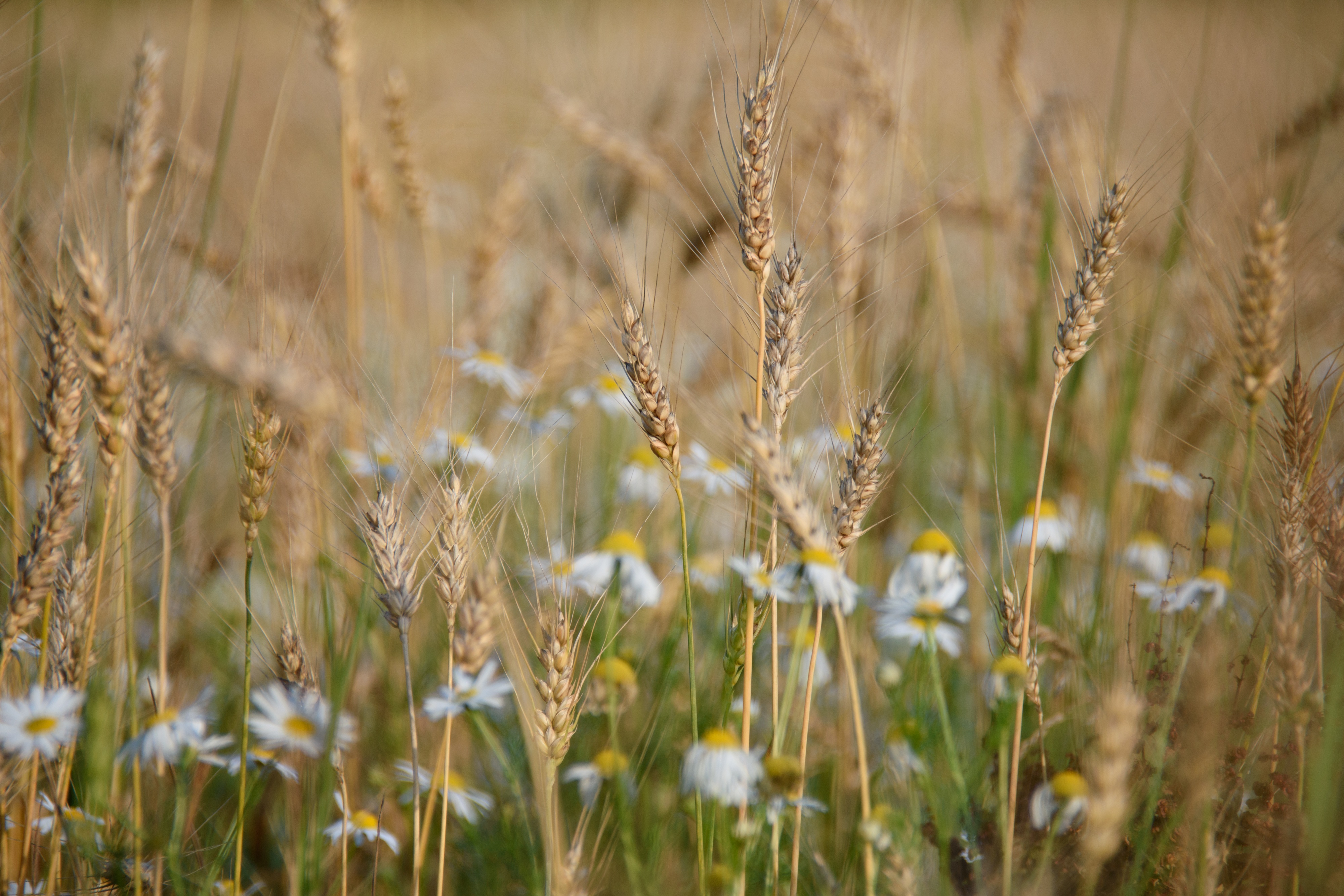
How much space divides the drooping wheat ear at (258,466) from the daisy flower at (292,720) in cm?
21

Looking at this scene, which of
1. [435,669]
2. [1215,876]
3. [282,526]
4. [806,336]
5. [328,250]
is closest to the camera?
[1215,876]

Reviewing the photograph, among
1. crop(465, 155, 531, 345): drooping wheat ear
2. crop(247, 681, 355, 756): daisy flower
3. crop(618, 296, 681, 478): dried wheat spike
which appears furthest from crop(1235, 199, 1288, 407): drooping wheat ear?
crop(465, 155, 531, 345): drooping wheat ear

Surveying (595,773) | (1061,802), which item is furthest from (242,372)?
(1061,802)

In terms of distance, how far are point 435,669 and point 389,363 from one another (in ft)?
3.50

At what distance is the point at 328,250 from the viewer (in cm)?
240

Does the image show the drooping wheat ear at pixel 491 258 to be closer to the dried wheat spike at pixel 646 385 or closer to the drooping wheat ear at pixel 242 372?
the dried wheat spike at pixel 646 385

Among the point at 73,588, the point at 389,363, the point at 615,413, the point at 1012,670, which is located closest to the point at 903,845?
the point at 1012,670

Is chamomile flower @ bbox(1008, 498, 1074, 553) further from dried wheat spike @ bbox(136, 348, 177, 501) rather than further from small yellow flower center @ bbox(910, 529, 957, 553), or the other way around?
dried wheat spike @ bbox(136, 348, 177, 501)

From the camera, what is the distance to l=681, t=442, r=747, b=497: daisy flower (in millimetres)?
1740

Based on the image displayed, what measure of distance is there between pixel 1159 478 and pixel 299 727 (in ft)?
6.75

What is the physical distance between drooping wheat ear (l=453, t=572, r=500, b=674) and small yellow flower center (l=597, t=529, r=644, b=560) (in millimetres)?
592

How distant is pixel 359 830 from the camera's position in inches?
53.5

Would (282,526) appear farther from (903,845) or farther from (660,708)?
(903,845)

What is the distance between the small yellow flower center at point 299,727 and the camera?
103 centimetres
